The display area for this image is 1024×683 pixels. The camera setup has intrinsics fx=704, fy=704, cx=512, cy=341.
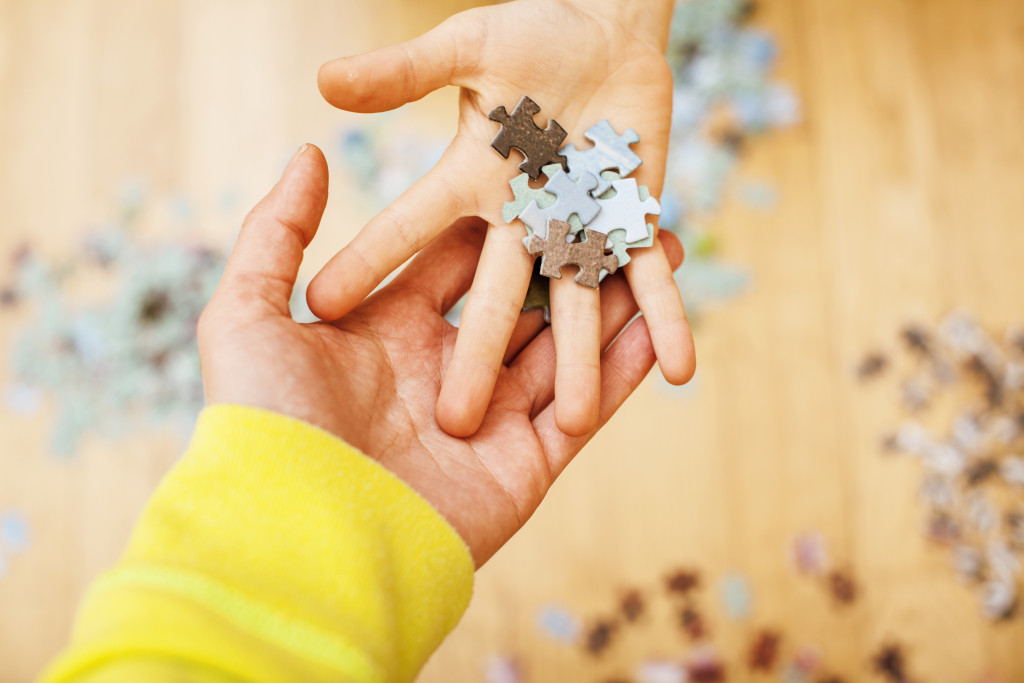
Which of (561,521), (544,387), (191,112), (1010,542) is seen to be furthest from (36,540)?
(1010,542)

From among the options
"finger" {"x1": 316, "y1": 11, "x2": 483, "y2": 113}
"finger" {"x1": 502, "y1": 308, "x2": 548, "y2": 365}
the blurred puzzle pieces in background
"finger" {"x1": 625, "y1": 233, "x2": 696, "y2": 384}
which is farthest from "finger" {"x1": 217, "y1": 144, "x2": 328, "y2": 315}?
the blurred puzzle pieces in background

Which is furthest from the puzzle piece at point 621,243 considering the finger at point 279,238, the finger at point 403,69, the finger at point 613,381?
the finger at point 279,238

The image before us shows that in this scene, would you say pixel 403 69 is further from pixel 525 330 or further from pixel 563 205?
pixel 525 330

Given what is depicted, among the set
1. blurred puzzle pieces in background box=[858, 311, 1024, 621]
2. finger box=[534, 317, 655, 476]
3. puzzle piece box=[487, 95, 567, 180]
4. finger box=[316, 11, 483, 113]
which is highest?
finger box=[316, 11, 483, 113]

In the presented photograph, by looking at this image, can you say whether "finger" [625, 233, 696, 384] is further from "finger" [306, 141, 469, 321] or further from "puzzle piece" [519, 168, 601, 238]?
"finger" [306, 141, 469, 321]

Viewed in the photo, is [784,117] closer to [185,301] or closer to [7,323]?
[185,301]

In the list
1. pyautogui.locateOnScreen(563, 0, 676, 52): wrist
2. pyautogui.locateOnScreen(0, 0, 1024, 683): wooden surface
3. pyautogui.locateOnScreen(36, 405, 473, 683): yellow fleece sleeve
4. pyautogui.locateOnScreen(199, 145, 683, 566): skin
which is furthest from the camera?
pyautogui.locateOnScreen(0, 0, 1024, 683): wooden surface

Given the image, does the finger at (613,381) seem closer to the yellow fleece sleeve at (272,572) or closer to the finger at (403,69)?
the yellow fleece sleeve at (272,572)
